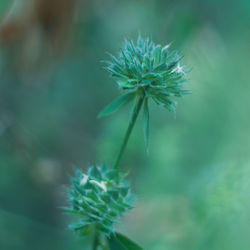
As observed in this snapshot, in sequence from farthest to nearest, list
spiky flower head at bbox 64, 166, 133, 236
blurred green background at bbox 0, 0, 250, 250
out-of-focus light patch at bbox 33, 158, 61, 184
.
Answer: out-of-focus light patch at bbox 33, 158, 61, 184 < blurred green background at bbox 0, 0, 250, 250 < spiky flower head at bbox 64, 166, 133, 236

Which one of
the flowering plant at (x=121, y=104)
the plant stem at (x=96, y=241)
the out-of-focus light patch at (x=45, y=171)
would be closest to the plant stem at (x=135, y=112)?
the flowering plant at (x=121, y=104)

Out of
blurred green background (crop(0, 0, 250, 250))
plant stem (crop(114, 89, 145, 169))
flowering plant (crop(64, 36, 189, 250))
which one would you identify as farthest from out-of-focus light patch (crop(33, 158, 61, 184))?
plant stem (crop(114, 89, 145, 169))

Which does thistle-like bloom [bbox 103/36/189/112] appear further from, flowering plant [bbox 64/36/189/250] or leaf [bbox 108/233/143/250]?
leaf [bbox 108/233/143/250]

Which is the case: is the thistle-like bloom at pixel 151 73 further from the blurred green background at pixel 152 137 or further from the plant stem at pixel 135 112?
the blurred green background at pixel 152 137

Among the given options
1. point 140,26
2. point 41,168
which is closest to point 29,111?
point 41,168

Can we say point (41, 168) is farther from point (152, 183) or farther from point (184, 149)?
point (184, 149)
